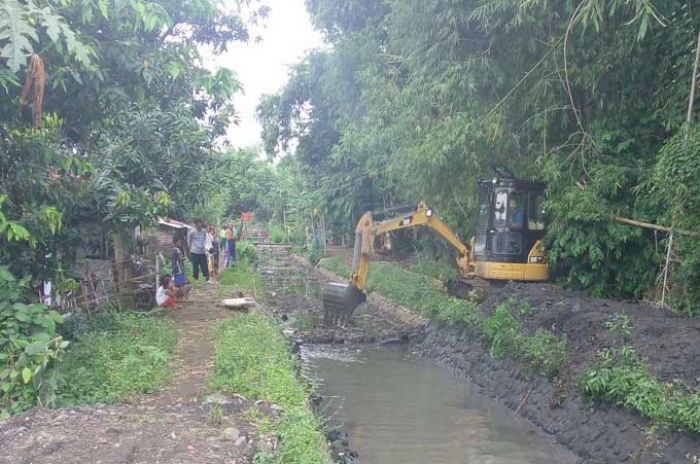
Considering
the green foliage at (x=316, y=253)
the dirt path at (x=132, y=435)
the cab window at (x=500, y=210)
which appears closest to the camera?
the dirt path at (x=132, y=435)

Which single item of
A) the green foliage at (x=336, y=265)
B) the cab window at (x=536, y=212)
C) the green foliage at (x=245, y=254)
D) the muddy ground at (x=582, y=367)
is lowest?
the muddy ground at (x=582, y=367)

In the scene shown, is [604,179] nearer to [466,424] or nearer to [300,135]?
Answer: [466,424]

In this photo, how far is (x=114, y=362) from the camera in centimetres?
867

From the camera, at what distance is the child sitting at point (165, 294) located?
13.6 m

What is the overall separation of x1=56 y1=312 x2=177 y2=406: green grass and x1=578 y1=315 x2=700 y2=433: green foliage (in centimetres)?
579

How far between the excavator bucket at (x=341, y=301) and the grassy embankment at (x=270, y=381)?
3189 millimetres

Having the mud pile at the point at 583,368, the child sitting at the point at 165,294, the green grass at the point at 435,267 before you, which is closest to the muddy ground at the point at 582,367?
the mud pile at the point at 583,368

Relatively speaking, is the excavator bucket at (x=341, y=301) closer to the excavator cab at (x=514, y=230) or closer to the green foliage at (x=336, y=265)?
the excavator cab at (x=514, y=230)

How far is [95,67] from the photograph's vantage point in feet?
24.2

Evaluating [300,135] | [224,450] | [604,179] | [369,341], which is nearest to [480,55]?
[604,179]

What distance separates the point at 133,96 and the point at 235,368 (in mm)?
4112

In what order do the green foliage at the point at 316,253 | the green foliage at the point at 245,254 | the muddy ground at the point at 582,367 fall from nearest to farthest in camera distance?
the muddy ground at the point at 582,367, the green foliage at the point at 245,254, the green foliage at the point at 316,253

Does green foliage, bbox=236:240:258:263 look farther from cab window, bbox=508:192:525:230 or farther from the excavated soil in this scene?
cab window, bbox=508:192:525:230

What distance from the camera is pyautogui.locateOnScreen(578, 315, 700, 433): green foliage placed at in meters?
7.04
